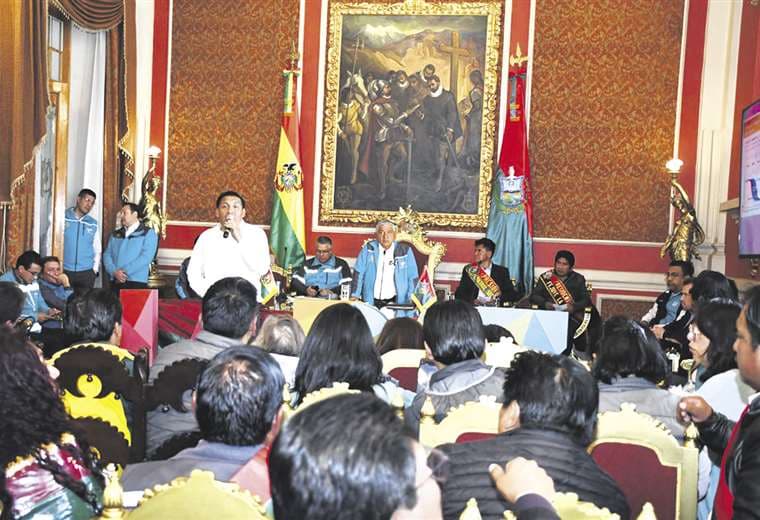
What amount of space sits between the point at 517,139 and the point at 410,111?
121cm

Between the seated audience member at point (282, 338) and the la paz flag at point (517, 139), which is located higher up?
the la paz flag at point (517, 139)

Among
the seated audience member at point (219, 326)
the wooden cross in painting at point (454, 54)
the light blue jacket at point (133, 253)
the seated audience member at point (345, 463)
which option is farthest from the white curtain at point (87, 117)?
the seated audience member at point (345, 463)

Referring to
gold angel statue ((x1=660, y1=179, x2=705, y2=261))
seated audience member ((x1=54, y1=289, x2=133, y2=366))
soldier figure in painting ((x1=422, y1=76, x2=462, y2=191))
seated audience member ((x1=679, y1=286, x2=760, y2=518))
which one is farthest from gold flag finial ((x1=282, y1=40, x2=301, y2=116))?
seated audience member ((x1=679, y1=286, x2=760, y2=518))

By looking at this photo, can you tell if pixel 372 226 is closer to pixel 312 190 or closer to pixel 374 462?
pixel 312 190

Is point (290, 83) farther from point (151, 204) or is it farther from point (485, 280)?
point (485, 280)

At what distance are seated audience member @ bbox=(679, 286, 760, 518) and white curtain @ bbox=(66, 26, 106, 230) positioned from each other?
279 inches

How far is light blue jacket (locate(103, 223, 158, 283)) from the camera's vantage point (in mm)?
8016

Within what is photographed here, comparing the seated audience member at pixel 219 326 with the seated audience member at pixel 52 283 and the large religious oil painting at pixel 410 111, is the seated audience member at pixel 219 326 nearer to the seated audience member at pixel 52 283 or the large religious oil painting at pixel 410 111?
the seated audience member at pixel 52 283

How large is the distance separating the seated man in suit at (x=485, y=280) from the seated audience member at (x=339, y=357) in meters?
5.01

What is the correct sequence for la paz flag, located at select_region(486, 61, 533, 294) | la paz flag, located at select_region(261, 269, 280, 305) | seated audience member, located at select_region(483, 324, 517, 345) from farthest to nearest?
la paz flag, located at select_region(486, 61, 533, 294), la paz flag, located at select_region(261, 269, 280, 305), seated audience member, located at select_region(483, 324, 517, 345)

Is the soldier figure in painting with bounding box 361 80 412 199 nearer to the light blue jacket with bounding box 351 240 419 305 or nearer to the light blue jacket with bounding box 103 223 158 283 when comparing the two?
the light blue jacket with bounding box 351 240 419 305

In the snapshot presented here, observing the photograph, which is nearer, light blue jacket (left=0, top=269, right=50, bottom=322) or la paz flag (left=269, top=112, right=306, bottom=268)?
light blue jacket (left=0, top=269, right=50, bottom=322)

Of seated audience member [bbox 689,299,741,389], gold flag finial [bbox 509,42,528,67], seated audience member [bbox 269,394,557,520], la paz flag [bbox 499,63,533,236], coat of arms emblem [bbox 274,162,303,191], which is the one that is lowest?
seated audience member [bbox 689,299,741,389]

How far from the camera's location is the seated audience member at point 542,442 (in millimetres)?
1817
